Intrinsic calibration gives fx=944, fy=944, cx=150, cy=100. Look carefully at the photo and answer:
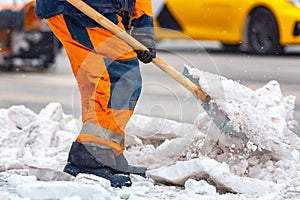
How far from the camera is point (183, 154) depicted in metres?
5.58

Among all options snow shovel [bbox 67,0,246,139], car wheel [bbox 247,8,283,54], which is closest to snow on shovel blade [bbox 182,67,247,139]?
snow shovel [bbox 67,0,246,139]

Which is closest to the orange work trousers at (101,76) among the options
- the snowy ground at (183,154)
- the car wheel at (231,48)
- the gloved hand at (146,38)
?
the gloved hand at (146,38)

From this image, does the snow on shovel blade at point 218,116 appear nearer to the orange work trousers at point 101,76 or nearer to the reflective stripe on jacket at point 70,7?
the orange work trousers at point 101,76

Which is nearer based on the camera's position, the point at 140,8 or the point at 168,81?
the point at 140,8

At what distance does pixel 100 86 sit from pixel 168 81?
14.7 ft

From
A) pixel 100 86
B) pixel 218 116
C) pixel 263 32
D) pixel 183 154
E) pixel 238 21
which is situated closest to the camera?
pixel 100 86

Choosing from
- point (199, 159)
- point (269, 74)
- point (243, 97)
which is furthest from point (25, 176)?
point (269, 74)

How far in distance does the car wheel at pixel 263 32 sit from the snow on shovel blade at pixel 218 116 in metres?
9.11

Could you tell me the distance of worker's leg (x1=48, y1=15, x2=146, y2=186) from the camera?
16.6 ft

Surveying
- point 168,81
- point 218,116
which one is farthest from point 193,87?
point 168,81

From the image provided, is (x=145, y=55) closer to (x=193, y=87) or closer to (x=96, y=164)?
(x=193, y=87)

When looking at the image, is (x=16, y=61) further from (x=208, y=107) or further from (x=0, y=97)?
(x=208, y=107)

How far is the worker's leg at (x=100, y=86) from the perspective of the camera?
506cm

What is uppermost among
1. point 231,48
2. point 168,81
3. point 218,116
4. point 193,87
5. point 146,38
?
point 146,38
